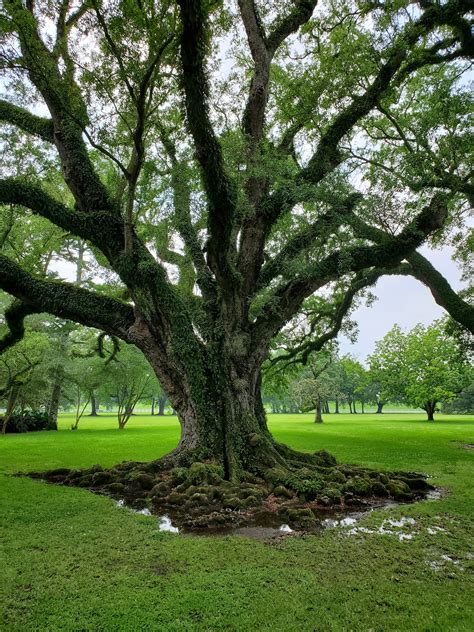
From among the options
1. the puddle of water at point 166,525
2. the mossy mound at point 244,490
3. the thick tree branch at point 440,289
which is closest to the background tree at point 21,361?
the mossy mound at point 244,490

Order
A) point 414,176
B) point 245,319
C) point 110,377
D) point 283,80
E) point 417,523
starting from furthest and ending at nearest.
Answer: point 110,377 → point 283,80 → point 245,319 → point 414,176 → point 417,523

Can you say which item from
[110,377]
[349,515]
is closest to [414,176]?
[349,515]

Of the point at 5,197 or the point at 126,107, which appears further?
the point at 5,197

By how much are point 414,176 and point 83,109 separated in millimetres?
7049

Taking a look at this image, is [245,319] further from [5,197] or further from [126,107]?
[5,197]

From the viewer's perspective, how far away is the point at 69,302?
10062 mm

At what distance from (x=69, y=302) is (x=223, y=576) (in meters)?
7.78

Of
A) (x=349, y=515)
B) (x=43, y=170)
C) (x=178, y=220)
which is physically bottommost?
(x=349, y=515)

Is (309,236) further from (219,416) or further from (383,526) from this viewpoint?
(383,526)

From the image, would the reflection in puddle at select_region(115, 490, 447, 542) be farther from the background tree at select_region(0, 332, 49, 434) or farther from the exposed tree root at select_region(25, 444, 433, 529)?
the background tree at select_region(0, 332, 49, 434)

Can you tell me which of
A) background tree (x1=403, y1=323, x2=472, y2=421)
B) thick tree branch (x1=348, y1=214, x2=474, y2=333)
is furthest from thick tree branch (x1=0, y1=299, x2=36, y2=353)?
background tree (x1=403, y1=323, x2=472, y2=421)

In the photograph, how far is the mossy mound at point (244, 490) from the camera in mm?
6703

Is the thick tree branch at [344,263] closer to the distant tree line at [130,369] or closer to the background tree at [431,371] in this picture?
the distant tree line at [130,369]

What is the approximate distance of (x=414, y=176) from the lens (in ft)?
28.2
